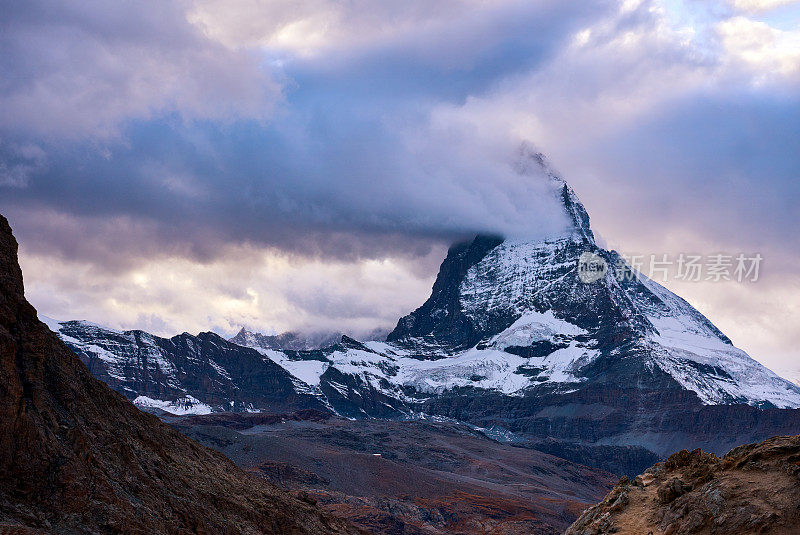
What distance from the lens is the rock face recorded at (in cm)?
6088

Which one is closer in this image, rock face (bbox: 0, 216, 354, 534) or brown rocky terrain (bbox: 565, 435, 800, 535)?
brown rocky terrain (bbox: 565, 435, 800, 535)

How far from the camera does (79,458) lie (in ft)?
214

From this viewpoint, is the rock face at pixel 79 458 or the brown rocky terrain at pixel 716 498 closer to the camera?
the brown rocky terrain at pixel 716 498

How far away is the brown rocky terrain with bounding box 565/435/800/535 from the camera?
38.1 meters

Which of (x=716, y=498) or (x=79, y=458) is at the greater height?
(x=716, y=498)

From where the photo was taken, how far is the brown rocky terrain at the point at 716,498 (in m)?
38.1

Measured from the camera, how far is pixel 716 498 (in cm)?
4053

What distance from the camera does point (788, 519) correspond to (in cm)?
3722

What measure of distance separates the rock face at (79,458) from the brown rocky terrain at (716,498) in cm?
3218

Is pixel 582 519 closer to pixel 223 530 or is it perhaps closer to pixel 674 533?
pixel 674 533

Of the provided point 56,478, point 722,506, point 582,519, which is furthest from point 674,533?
point 56,478

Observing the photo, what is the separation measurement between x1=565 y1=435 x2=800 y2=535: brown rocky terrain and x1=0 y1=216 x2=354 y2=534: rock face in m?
32.2

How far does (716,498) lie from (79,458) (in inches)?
1675

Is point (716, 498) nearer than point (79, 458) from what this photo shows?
Yes
